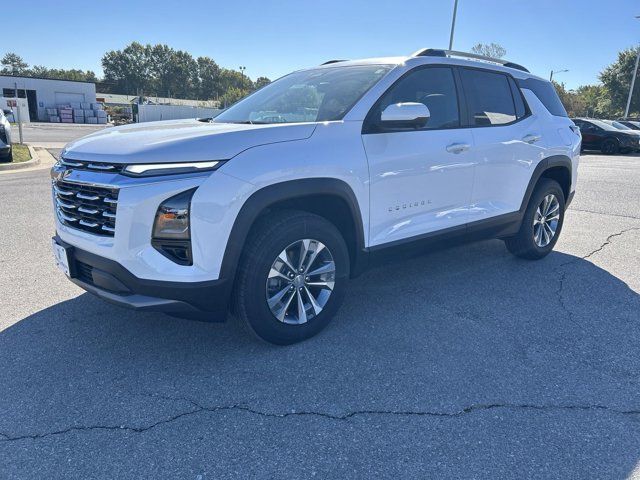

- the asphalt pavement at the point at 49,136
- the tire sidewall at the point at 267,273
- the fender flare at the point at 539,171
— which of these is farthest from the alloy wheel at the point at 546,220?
the asphalt pavement at the point at 49,136

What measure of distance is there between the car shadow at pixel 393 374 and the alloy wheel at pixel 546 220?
3.86 feet

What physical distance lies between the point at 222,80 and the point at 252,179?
119631 mm

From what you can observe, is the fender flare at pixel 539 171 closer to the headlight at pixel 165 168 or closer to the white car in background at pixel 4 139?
the headlight at pixel 165 168

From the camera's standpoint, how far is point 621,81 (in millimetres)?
51469

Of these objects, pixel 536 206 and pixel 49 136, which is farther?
pixel 49 136

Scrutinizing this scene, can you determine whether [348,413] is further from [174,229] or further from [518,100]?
[518,100]

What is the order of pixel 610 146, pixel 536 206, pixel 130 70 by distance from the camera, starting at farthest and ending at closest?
pixel 130 70
pixel 610 146
pixel 536 206

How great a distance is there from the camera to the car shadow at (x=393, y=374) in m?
2.40

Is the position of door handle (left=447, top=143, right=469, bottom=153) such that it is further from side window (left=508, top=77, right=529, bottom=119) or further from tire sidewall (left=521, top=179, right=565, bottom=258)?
tire sidewall (left=521, top=179, right=565, bottom=258)

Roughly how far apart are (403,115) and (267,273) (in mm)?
1363

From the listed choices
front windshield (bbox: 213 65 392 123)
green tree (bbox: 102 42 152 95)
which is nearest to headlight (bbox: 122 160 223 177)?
front windshield (bbox: 213 65 392 123)

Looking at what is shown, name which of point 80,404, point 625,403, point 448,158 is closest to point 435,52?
point 448,158

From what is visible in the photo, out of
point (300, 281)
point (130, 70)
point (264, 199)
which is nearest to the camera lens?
point (264, 199)

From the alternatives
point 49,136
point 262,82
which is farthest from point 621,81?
point 49,136
